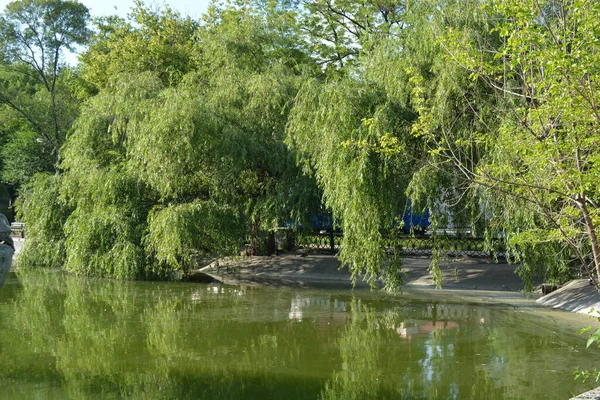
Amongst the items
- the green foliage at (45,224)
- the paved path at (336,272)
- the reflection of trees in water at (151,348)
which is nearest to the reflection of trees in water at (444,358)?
the reflection of trees in water at (151,348)

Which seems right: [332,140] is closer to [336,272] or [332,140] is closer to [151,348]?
[151,348]

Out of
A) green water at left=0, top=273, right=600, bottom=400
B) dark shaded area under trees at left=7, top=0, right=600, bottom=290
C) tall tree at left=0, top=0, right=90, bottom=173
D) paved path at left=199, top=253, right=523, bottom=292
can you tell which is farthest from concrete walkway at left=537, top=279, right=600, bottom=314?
tall tree at left=0, top=0, right=90, bottom=173

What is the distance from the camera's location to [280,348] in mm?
11406

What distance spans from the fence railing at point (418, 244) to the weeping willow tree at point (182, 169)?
2279 mm

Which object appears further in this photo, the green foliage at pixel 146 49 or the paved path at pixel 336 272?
the green foliage at pixel 146 49

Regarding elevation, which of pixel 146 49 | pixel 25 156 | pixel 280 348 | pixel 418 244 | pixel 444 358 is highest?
pixel 146 49

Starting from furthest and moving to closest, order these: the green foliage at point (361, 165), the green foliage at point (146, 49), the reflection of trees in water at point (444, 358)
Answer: the green foliage at point (146, 49) < the green foliage at point (361, 165) < the reflection of trees in water at point (444, 358)

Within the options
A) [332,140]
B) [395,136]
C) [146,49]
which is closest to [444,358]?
Answer: [395,136]

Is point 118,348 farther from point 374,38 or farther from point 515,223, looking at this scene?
point 374,38

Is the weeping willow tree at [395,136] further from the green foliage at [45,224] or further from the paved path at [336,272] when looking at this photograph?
the green foliage at [45,224]

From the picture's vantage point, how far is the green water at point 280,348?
9047mm

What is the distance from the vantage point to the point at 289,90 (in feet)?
64.1

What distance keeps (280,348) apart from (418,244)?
35.4ft

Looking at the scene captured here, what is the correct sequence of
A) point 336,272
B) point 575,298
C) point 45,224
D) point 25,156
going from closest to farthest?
point 575,298 < point 336,272 < point 45,224 < point 25,156
